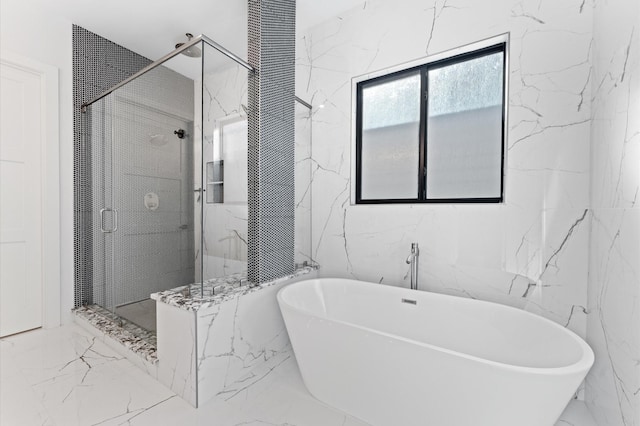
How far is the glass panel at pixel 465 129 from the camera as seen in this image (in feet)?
6.10

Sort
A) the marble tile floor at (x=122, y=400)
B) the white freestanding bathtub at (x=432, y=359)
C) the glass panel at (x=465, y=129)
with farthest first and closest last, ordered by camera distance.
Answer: the glass panel at (x=465, y=129), the marble tile floor at (x=122, y=400), the white freestanding bathtub at (x=432, y=359)

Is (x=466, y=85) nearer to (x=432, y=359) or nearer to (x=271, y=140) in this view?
(x=271, y=140)

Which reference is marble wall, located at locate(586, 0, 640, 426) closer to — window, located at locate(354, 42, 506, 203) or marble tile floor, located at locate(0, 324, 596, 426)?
marble tile floor, located at locate(0, 324, 596, 426)

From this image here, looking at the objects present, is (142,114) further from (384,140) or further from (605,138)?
(605,138)

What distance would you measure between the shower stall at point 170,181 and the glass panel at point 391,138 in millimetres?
532

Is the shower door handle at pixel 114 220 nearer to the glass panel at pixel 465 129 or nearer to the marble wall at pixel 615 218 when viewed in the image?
the glass panel at pixel 465 129

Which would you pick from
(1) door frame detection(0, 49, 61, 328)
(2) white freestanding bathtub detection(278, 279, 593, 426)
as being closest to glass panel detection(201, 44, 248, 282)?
(2) white freestanding bathtub detection(278, 279, 593, 426)

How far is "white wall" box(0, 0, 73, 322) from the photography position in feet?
7.59

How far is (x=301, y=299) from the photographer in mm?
1920

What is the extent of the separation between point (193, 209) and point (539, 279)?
2.17 metres

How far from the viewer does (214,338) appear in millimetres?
1582

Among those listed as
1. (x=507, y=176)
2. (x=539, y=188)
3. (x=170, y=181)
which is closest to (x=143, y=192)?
(x=170, y=181)

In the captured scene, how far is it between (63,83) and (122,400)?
2640mm

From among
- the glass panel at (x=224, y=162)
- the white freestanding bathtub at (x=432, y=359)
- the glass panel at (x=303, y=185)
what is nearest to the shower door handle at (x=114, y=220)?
the glass panel at (x=224, y=162)
